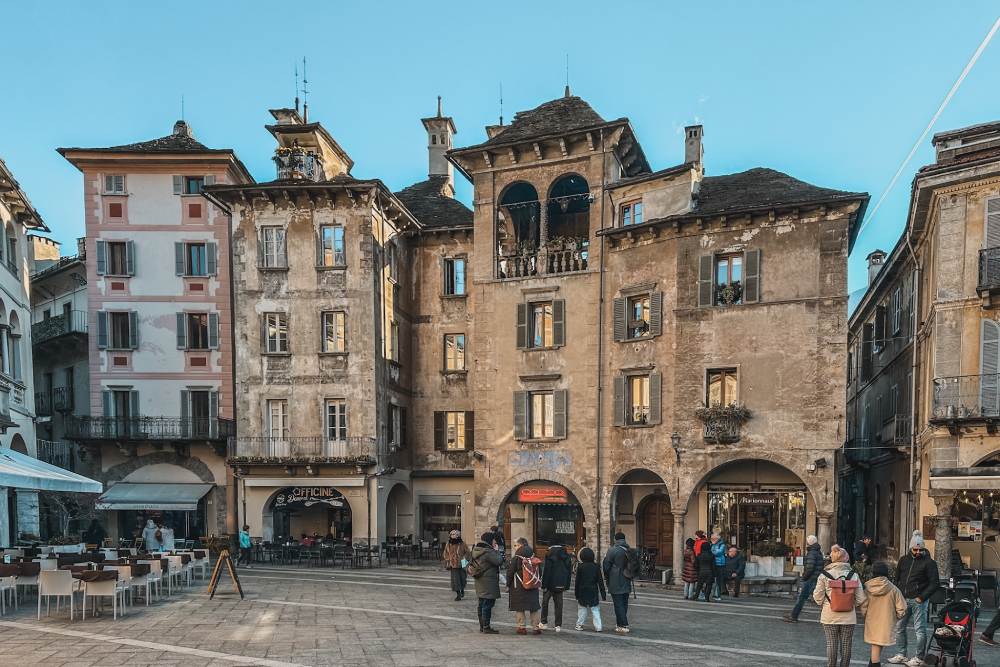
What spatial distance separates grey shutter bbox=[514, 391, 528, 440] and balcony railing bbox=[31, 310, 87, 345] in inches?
881

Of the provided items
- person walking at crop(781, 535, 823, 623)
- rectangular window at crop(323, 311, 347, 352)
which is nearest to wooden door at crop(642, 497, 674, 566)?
person walking at crop(781, 535, 823, 623)

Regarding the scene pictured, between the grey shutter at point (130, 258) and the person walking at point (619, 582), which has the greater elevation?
the grey shutter at point (130, 258)

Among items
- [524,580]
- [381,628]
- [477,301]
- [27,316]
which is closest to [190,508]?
[27,316]

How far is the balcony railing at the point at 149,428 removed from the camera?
32.8 m

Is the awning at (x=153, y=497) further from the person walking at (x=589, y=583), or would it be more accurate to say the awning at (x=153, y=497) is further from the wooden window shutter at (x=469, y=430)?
the person walking at (x=589, y=583)

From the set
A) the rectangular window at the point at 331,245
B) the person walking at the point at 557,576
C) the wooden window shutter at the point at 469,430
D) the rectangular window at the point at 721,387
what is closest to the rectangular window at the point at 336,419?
the wooden window shutter at the point at 469,430

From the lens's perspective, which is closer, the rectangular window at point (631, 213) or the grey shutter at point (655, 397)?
the grey shutter at point (655, 397)

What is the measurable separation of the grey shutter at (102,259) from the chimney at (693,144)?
24.0m

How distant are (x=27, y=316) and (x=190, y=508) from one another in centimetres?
949

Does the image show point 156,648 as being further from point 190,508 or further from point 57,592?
point 190,508

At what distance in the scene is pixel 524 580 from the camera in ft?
47.0

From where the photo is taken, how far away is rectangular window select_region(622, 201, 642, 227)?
28391mm

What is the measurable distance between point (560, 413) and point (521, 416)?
58.5 inches

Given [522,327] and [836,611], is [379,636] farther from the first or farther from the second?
[522,327]
